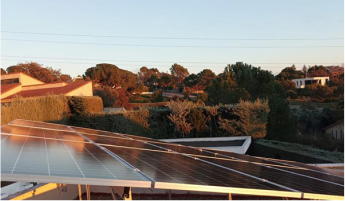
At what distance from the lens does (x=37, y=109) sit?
71.0 ft

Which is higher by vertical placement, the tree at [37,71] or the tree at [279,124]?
the tree at [37,71]

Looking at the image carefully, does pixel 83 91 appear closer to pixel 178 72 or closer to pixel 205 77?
pixel 205 77

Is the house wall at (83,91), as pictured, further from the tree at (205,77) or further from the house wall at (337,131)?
the tree at (205,77)

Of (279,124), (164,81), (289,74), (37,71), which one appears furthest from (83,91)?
(289,74)

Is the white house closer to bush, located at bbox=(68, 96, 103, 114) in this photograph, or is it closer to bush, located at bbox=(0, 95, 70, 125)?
bush, located at bbox=(68, 96, 103, 114)

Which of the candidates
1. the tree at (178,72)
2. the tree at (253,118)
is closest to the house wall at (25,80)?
the tree at (253,118)

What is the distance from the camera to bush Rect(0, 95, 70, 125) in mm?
20375

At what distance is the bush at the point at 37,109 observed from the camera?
20375mm

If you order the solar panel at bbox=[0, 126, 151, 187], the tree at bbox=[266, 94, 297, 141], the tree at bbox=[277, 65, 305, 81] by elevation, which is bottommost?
the tree at bbox=[266, 94, 297, 141]

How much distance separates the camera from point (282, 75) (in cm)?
8712

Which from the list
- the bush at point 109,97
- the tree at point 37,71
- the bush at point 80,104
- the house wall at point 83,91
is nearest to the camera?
the bush at point 80,104

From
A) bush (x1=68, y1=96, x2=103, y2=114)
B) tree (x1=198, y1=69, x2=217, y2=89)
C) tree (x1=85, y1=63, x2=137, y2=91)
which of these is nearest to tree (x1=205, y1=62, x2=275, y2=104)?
bush (x1=68, y1=96, x2=103, y2=114)

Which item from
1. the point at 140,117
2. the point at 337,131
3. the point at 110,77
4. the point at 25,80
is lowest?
the point at 337,131

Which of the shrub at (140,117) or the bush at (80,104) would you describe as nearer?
the shrub at (140,117)
